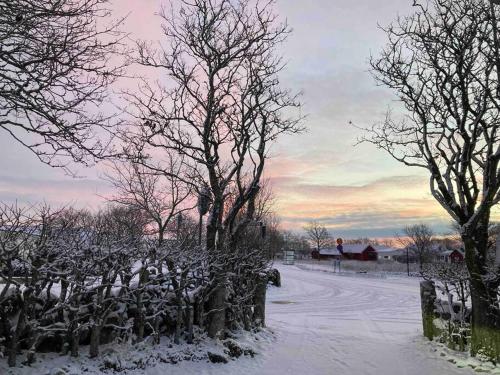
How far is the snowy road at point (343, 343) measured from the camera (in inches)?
346

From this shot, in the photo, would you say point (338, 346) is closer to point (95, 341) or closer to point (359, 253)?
point (95, 341)

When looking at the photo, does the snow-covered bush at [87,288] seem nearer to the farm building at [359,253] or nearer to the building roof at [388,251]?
the farm building at [359,253]

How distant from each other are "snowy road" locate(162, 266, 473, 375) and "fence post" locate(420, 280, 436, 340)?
34 cm

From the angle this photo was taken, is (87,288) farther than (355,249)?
No

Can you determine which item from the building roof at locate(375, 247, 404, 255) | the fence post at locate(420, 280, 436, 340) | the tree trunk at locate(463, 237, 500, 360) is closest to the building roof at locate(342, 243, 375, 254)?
the building roof at locate(375, 247, 404, 255)

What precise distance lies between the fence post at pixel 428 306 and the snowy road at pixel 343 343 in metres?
0.34

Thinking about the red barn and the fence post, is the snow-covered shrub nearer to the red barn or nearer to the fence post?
the fence post

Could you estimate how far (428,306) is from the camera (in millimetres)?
11719

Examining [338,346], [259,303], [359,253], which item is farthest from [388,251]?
[338,346]

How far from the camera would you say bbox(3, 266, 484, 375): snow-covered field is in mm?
8641

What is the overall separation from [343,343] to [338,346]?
46 cm

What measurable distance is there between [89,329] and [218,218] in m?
4.03

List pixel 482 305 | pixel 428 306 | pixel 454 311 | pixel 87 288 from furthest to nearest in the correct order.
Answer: pixel 428 306
pixel 454 311
pixel 482 305
pixel 87 288

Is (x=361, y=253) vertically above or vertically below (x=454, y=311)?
above
